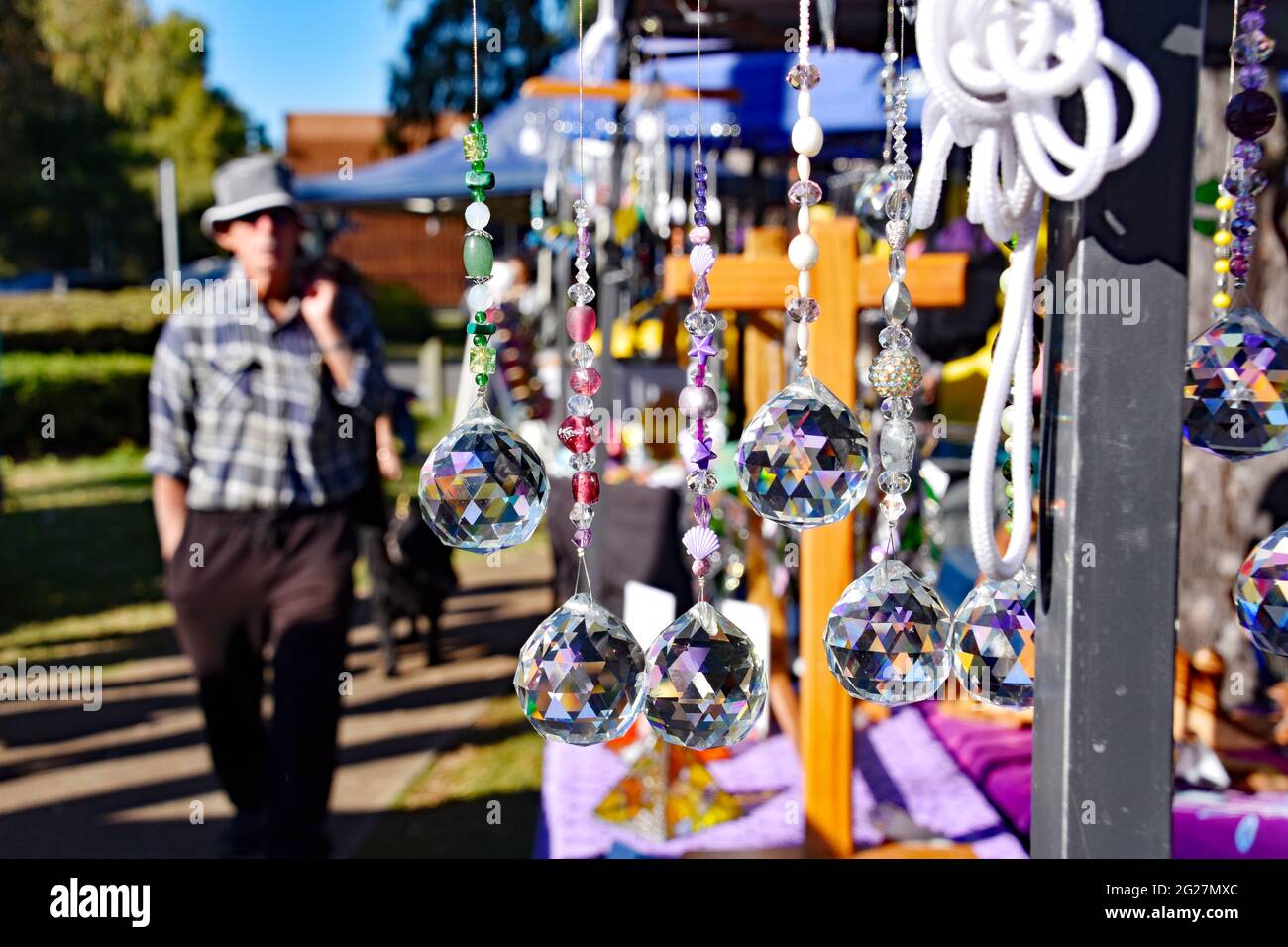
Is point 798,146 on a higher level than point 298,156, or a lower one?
lower

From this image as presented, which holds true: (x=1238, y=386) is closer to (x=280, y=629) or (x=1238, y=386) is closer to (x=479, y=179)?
(x=479, y=179)

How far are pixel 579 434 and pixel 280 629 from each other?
5.94ft

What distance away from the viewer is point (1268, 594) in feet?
2.62

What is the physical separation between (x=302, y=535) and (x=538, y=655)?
1825mm

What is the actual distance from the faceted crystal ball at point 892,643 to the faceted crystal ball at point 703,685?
0.07 metres

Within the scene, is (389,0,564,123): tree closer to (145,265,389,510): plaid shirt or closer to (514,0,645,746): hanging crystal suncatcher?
(145,265,389,510): plaid shirt

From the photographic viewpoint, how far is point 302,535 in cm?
249

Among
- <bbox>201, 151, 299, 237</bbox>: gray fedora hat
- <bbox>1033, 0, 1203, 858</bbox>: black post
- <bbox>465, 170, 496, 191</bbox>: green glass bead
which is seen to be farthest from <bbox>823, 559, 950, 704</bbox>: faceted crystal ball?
<bbox>201, 151, 299, 237</bbox>: gray fedora hat

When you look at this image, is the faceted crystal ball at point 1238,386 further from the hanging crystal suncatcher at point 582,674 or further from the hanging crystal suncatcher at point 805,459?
the hanging crystal suncatcher at point 582,674

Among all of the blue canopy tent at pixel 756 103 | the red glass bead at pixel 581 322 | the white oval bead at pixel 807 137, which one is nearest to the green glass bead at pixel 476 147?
the red glass bead at pixel 581 322

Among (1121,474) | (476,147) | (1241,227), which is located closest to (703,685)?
(1121,474)
